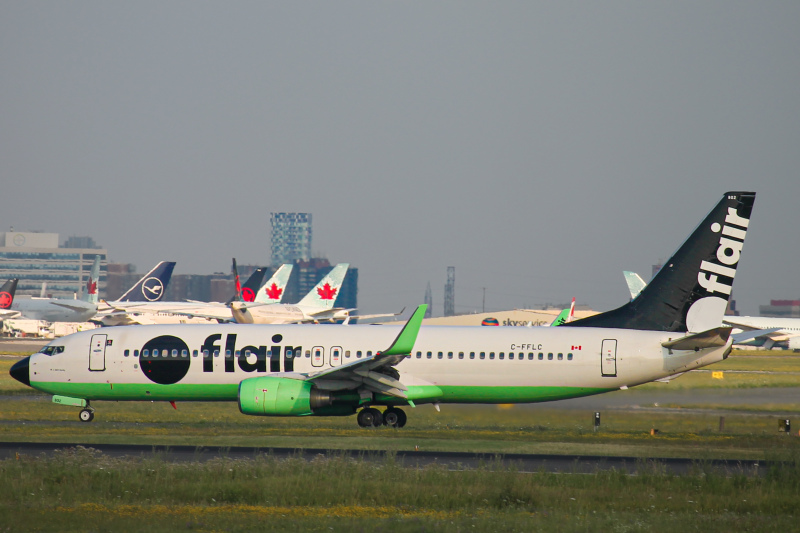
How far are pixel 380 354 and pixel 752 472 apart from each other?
11869 mm

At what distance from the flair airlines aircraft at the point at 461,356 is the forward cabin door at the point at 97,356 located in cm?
4

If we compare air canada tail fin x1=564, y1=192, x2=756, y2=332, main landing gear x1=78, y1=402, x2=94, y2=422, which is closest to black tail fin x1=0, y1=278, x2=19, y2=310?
main landing gear x1=78, y1=402, x2=94, y2=422

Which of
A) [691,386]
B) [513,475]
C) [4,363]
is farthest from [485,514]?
[4,363]

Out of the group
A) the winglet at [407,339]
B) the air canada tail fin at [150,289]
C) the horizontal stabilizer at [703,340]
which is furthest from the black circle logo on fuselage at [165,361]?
the air canada tail fin at [150,289]

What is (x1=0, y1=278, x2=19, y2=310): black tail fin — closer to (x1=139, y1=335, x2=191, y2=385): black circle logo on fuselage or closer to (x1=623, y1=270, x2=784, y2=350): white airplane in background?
(x1=623, y1=270, x2=784, y2=350): white airplane in background

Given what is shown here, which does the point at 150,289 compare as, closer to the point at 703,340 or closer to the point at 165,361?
the point at 165,361

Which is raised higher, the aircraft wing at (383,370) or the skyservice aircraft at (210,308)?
the skyservice aircraft at (210,308)

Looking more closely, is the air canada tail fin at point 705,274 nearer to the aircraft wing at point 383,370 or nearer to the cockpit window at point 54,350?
the aircraft wing at point 383,370

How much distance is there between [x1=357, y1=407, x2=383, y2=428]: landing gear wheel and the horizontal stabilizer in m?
10.0

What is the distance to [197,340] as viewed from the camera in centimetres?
3231

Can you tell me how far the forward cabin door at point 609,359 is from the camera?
31.4 m

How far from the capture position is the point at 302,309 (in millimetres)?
101188

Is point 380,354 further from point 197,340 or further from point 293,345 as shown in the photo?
point 197,340

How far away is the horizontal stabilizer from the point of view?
98.1 feet
